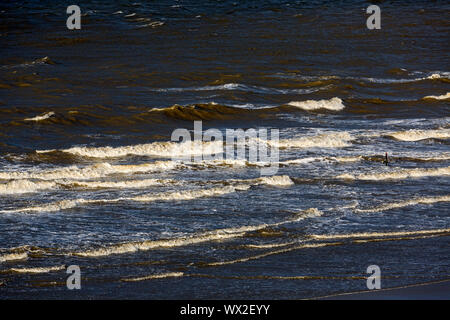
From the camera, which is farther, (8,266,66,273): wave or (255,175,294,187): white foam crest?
(255,175,294,187): white foam crest

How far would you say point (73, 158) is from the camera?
1645 cm

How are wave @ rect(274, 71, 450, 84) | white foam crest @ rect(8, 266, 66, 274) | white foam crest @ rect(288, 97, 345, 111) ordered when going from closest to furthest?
1. white foam crest @ rect(8, 266, 66, 274)
2. white foam crest @ rect(288, 97, 345, 111)
3. wave @ rect(274, 71, 450, 84)

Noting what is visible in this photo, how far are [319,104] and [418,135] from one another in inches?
165

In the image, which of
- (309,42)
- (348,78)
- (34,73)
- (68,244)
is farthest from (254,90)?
(68,244)

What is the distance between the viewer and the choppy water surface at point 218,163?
33.8ft

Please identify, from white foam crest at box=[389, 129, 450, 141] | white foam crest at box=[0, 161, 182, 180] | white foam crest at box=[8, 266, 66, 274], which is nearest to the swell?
white foam crest at box=[0, 161, 182, 180]

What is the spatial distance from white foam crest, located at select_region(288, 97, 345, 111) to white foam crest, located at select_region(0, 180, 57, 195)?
968 cm

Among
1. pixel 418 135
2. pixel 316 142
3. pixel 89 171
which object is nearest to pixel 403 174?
pixel 316 142

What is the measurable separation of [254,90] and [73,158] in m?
9.06

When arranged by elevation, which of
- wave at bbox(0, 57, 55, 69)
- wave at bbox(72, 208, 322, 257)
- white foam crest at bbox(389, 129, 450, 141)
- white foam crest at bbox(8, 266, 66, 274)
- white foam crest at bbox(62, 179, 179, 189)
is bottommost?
white foam crest at bbox(389, 129, 450, 141)

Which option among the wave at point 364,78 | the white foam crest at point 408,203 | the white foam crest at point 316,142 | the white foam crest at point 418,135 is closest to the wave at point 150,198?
the white foam crest at point 408,203

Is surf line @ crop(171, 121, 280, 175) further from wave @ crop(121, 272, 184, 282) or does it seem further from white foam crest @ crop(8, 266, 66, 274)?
white foam crest @ crop(8, 266, 66, 274)

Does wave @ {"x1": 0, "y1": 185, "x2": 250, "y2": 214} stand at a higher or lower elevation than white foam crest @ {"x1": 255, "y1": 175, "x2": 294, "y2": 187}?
higher

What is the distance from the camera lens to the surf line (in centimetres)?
1658
